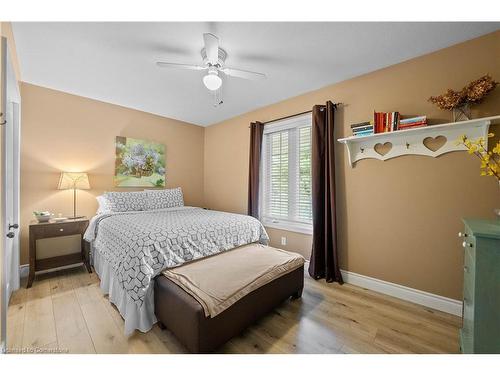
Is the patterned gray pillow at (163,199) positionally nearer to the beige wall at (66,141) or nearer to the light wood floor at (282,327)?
the beige wall at (66,141)

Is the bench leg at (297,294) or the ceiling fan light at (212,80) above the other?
the ceiling fan light at (212,80)

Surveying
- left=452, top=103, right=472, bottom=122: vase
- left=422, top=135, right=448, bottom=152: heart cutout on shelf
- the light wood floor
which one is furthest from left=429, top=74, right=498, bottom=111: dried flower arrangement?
the light wood floor

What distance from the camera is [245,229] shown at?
2.47 m

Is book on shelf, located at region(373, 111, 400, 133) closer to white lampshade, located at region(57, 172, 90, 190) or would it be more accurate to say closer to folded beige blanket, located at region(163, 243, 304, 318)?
folded beige blanket, located at region(163, 243, 304, 318)

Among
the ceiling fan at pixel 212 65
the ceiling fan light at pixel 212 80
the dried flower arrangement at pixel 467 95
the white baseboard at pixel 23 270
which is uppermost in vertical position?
the ceiling fan at pixel 212 65

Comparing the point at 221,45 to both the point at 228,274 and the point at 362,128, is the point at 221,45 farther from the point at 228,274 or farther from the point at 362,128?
the point at 228,274

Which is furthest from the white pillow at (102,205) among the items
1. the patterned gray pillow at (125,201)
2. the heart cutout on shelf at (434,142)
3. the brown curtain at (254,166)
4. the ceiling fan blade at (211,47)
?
the heart cutout on shelf at (434,142)

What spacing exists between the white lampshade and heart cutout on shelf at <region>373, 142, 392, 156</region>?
372cm

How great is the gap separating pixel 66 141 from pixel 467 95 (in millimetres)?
4549

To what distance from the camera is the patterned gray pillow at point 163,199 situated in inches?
129

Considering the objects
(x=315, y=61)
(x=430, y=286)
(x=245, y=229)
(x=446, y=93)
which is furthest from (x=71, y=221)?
(x=446, y=93)

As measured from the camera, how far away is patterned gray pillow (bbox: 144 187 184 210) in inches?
129

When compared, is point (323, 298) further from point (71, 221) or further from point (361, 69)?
point (71, 221)

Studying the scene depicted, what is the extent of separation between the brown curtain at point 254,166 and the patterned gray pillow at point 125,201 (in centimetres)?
166
